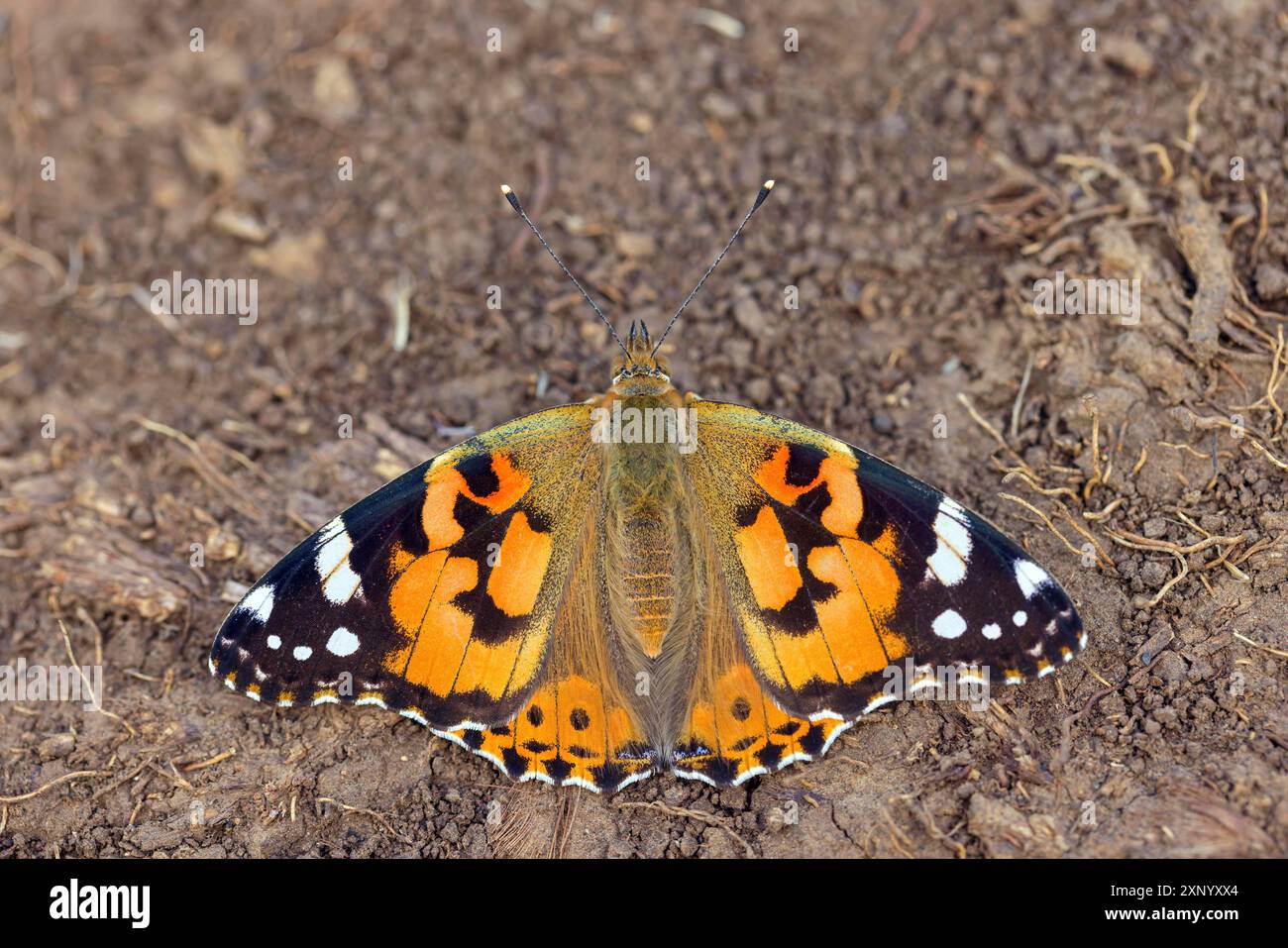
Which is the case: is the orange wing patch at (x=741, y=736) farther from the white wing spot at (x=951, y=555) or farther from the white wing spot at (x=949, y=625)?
the white wing spot at (x=951, y=555)

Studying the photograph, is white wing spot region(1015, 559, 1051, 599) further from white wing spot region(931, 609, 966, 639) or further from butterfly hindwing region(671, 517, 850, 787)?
butterfly hindwing region(671, 517, 850, 787)

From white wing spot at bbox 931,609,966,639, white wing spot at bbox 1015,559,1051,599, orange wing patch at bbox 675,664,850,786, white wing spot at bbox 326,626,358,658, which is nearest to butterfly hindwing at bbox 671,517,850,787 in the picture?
orange wing patch at bbox 675,664,850,786

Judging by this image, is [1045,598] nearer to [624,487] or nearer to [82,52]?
[624,487]

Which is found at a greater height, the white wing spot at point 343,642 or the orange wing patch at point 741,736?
the white wing spot at point 343,642

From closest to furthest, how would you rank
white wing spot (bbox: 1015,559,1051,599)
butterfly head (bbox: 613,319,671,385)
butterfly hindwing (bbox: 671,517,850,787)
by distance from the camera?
1. white wing spot (bbox: 1015,559,1051,599)
2. butterfly hindwing (bbox: 671,517,850,787)
3. butterfly head (bbox: 613,319,671,385)

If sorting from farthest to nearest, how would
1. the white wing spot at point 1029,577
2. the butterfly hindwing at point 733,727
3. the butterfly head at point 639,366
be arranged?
the butterfly head at point 639,366 → the butterfly hindwing at point 733,727 → the white wing spot at point 1029,577

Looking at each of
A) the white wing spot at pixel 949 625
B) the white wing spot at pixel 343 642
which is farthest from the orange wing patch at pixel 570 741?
the white wing spot at pixel 949 625

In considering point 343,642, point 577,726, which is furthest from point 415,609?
point 577,726

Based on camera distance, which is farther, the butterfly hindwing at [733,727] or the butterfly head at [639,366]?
the butterfly head at [639,366]
